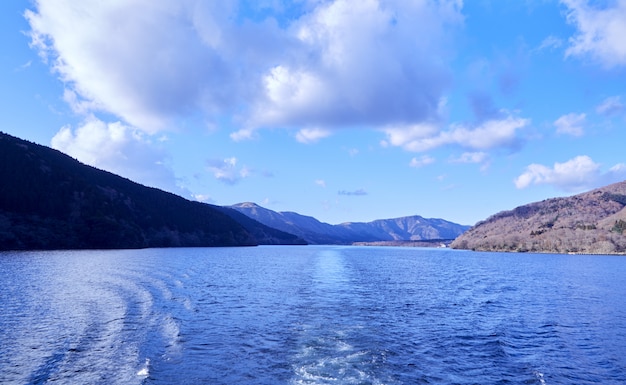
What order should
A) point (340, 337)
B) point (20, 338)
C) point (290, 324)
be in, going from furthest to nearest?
point (290, 324) < point (340, 337) < point (20, 338)

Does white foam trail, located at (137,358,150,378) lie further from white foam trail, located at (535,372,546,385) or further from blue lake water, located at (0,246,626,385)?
white foam trail, located at (535,372,546,385)

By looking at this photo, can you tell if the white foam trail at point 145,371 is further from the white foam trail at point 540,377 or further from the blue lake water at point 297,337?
the white foam trail at point 540,377

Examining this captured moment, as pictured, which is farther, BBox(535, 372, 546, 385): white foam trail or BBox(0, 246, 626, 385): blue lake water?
BBox(535, 372, 546, 385): white foam trail

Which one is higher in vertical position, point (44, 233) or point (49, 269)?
point (44, 233)

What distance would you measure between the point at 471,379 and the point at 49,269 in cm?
8627

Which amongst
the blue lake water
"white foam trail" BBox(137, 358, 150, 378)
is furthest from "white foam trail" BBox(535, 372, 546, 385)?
"white foam trail" BBox(137, 358, 150, 378)

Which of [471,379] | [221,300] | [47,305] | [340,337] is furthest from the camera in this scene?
[221,300]

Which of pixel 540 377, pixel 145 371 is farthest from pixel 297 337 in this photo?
pixel 540 377

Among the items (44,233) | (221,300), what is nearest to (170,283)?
(221,300)

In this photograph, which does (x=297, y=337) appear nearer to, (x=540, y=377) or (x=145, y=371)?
(x=145, y=371)

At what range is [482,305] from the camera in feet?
175

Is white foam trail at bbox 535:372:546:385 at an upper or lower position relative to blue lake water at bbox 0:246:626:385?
lower

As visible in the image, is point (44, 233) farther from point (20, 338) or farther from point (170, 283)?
point (20, 338)

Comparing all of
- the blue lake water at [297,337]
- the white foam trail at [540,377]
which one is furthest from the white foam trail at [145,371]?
the white foam trail at [540,377]
